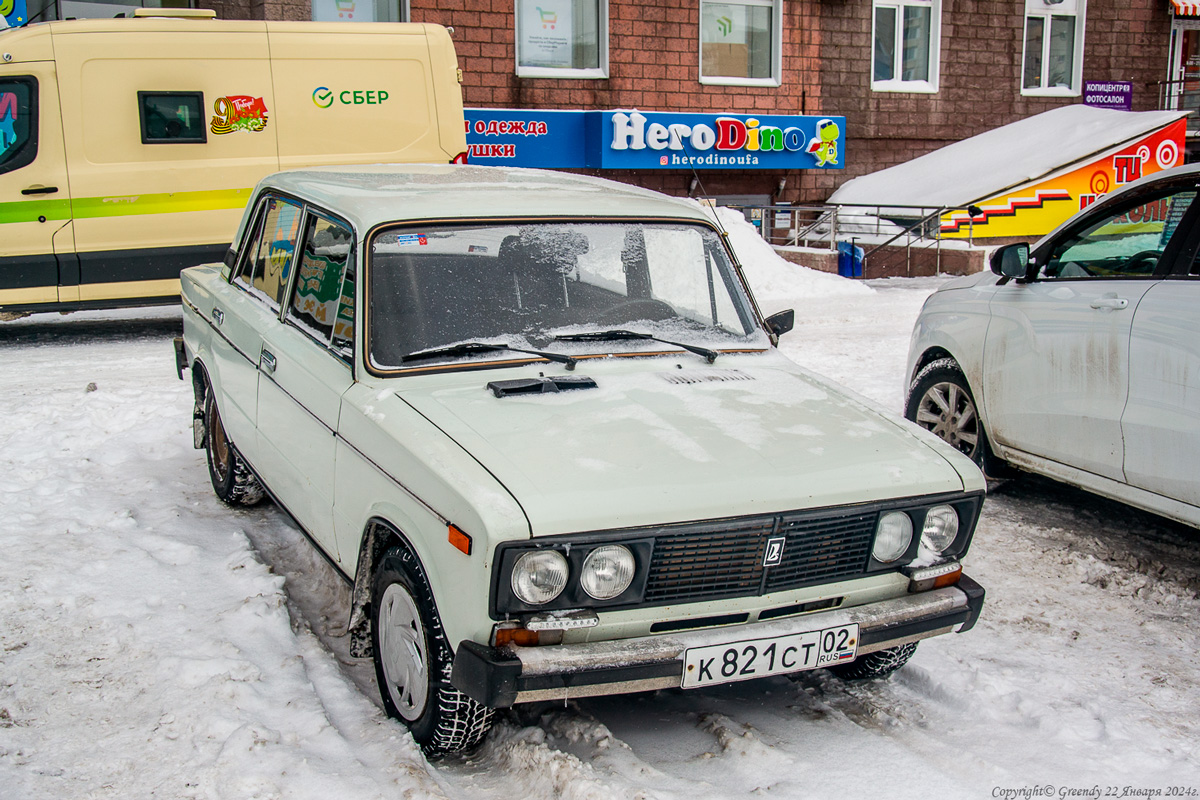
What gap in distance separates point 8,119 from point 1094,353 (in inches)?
349

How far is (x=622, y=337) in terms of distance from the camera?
4.09 metres

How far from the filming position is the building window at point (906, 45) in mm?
21078

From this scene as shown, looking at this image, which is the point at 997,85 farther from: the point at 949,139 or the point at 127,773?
the point at 127,773

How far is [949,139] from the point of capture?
Answer: 2194 centimetres

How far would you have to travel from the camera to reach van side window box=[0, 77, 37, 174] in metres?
9.41

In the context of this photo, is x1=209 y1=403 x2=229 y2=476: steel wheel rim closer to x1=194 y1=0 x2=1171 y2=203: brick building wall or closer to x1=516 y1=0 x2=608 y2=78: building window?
x1=194 y1=0 x2=1171 y2=203: brick building wall

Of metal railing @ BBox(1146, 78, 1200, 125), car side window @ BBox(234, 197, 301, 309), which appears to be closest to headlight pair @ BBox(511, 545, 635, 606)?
car side window @ BBox(234, 197, 301, 309)

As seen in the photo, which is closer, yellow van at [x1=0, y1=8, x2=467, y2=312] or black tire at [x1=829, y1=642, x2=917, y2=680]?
black tire at [x1=829, y1=642, x2=917, y2=680]

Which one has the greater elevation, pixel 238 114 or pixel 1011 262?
pixel 238 114

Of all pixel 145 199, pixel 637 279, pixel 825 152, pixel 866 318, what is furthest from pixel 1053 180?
pixel 637 279

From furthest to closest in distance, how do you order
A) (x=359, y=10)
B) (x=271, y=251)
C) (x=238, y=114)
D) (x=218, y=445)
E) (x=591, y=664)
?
(x=359, y=10), (x=238, y=114), (x=218, y=445), (x=271, y=251), (x=591, y=664)

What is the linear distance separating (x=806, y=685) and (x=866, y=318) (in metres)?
8.56

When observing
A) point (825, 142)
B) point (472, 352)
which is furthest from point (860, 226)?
point (472, 352)

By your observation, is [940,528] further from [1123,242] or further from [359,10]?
[359,10]
